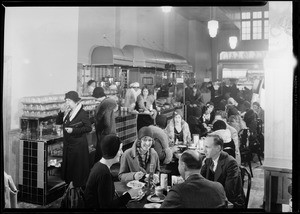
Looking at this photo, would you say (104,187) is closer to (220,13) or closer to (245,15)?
(220,13)

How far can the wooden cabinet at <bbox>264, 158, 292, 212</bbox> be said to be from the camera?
3.30 meters

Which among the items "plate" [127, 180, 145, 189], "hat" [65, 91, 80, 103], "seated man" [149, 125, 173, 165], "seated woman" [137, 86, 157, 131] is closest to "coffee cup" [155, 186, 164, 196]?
"plate" [127, 180, 145, 189]

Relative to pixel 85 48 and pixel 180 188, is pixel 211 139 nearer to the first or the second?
pixel 180 188

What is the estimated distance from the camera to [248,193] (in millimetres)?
3197

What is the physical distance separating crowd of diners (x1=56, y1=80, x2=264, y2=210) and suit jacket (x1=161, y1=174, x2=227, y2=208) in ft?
1.06

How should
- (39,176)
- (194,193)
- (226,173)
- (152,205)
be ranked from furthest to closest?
(39,176) → (226,173) → (152,205) → (194,193)

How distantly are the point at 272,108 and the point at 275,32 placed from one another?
2.39 feet

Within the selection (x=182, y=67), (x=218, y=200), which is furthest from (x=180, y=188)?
(x=182, y=67)

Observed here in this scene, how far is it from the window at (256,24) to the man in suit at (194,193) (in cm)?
138

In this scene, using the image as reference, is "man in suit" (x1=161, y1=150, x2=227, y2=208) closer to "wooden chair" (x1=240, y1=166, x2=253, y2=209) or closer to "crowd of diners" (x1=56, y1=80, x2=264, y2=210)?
"crowd of diners" (x1=56, y1=80, x2=264, y2=210)

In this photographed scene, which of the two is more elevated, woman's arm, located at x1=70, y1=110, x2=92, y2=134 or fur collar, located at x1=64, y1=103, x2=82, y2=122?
fur collar, located at x1=64, y1=103, x2=82, y2=122

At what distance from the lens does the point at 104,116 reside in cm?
341

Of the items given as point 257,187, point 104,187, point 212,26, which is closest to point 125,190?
point 104,187

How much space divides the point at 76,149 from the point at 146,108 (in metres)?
0.83
